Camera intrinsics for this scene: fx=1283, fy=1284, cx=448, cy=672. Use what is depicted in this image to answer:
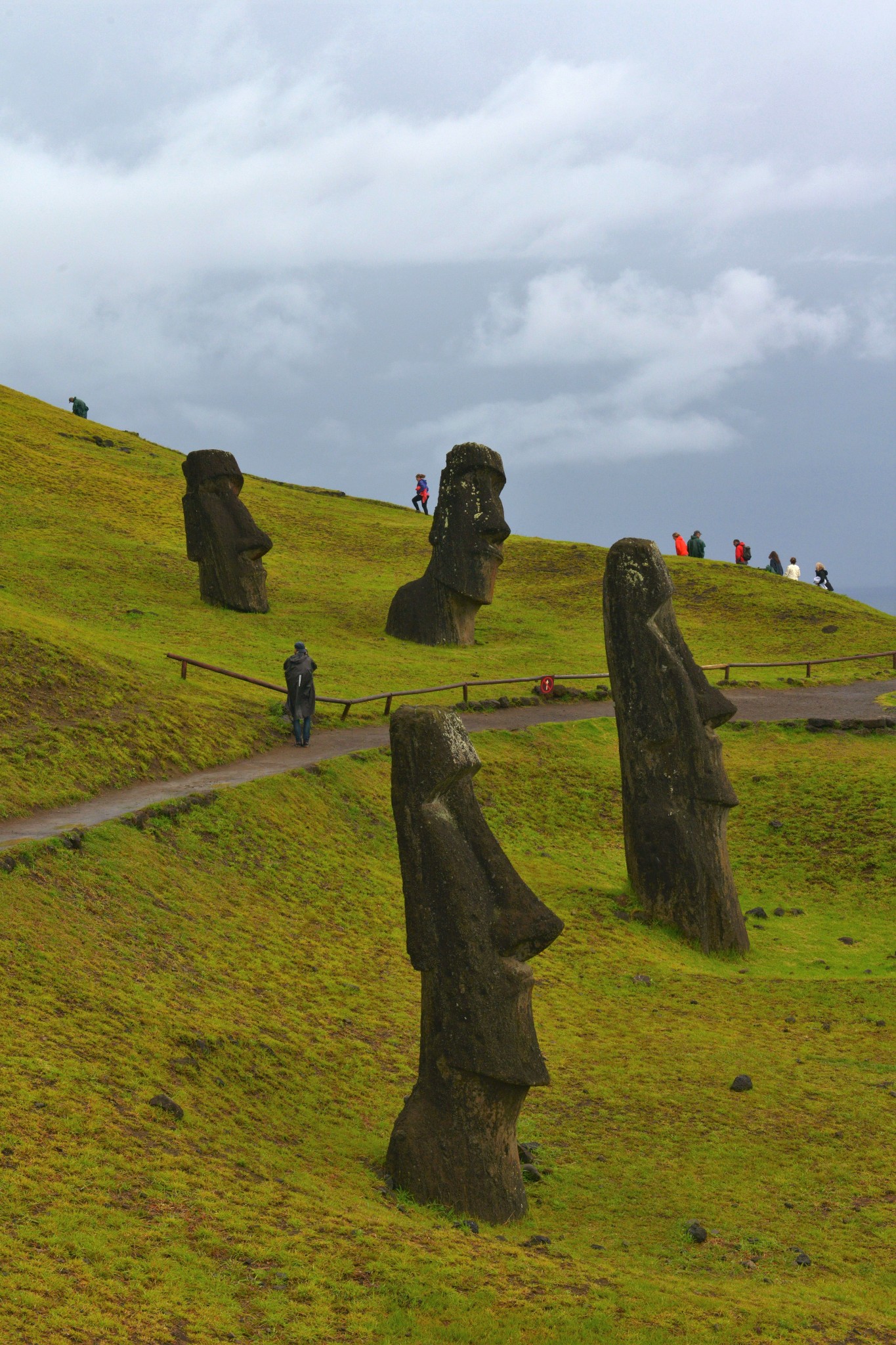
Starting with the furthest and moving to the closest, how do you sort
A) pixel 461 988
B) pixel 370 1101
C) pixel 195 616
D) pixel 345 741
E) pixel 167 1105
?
pixel 195 616
pixel 345 741
pixel 370 1101
pixel 167 1105
pixel 461 988

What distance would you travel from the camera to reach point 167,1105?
417 inches

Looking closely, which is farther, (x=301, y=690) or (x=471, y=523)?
(x=471, y=523)

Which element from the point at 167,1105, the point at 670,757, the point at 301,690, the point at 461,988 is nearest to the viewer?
the point at 461,988

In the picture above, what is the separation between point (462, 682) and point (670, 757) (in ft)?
36.2

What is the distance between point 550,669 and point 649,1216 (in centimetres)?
2287

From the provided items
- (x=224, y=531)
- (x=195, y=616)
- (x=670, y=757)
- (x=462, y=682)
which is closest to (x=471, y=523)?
(x=462, y=682)

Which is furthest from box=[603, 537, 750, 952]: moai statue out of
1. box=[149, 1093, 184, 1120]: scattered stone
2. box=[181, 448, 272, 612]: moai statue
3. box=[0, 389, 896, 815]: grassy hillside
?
box=[181, 448, 272, 612]: moai statue

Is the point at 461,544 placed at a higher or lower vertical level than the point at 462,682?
higher

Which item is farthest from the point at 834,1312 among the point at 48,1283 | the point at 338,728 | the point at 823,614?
the point at 823,614

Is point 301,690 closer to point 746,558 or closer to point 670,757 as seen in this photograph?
point 670,757

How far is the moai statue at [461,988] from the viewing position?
10.2 metres

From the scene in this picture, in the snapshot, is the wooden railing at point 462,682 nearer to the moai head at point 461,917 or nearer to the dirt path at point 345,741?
the dirt path at point 345,741

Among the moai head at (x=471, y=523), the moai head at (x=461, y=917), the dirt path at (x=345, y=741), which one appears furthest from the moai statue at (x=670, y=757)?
the moai head at (x=471, y=523)

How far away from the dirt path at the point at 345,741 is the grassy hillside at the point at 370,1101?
74 centimetres
